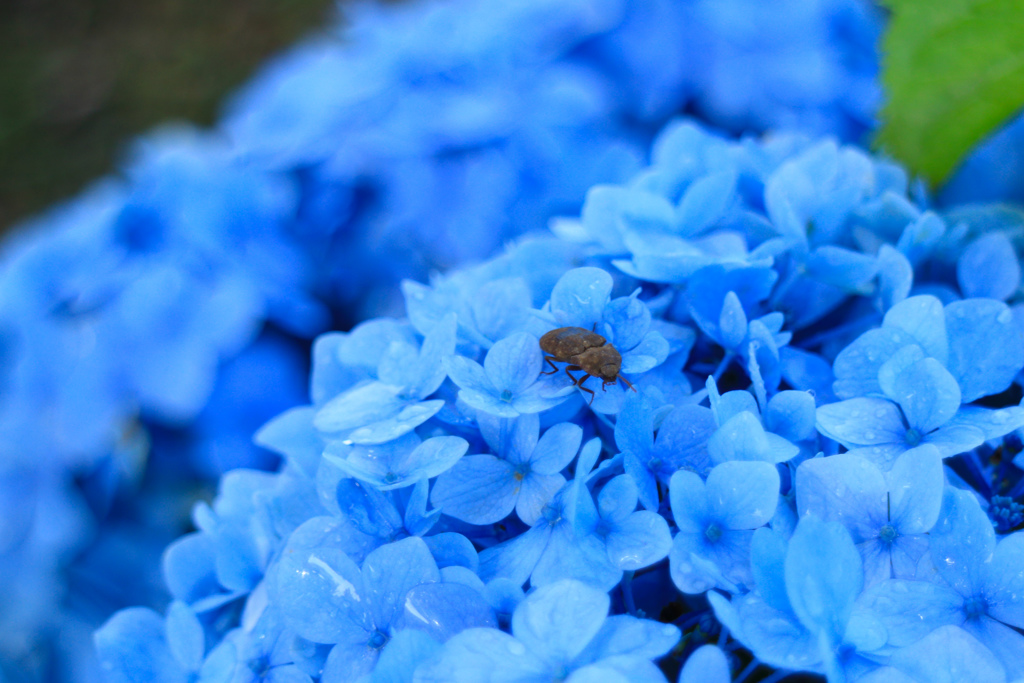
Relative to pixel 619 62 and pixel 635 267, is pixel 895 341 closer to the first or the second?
pixel 635 267

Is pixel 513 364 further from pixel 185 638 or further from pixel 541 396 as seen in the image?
pixel 185 638

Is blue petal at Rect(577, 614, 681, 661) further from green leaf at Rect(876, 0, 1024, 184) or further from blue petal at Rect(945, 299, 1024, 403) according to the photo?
green leaf at Rect(876, 0, 1024, 184)

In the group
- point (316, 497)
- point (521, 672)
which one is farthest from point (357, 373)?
point (521, 672)

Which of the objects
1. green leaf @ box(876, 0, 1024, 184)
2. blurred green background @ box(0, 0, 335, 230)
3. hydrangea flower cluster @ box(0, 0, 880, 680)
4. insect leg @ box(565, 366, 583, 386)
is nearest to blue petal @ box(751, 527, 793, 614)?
insect leg @ box(565, 366, 583, 386)

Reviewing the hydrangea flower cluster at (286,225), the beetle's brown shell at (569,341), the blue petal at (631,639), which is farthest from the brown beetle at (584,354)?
the hydrangea flower cluster at (286,225)

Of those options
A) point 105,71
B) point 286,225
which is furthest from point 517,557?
point 105,71

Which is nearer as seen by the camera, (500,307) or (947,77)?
(500,307)

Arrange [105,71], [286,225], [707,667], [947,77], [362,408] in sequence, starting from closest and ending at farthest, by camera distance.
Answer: [707,667]
[362,408]
[947,77]
[286,225]
[105,71]

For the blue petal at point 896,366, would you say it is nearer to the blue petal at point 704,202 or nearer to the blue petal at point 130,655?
the blue petal at point 704,202
